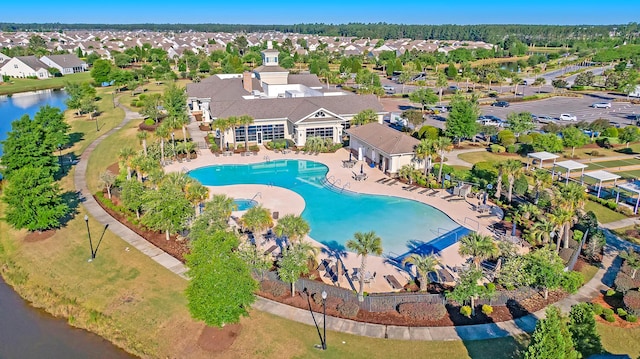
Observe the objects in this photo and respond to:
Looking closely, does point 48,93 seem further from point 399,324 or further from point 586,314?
point 586,314

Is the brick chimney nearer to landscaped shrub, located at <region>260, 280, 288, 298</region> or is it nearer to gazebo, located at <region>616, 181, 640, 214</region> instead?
landscaped shrub, located at <region>260, 280, 288, 298</region>

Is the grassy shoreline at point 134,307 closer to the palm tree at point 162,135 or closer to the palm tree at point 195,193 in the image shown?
the palm tree at point 195,193

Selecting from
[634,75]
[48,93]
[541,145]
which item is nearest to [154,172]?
[541,145]

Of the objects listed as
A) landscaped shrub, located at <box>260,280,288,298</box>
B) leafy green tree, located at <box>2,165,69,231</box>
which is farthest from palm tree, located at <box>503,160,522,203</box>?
leafy green tree, located at <box>2,165,69,231</box>

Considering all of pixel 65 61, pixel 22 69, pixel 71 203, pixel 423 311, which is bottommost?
pixel 423 311

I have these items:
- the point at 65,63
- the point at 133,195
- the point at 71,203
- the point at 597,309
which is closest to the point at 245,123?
the point at 71,203

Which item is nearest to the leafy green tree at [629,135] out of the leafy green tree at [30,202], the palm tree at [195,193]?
the palm tree at [195,193]

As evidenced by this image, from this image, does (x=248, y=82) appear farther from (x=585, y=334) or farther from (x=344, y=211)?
(x=585, y=334)
